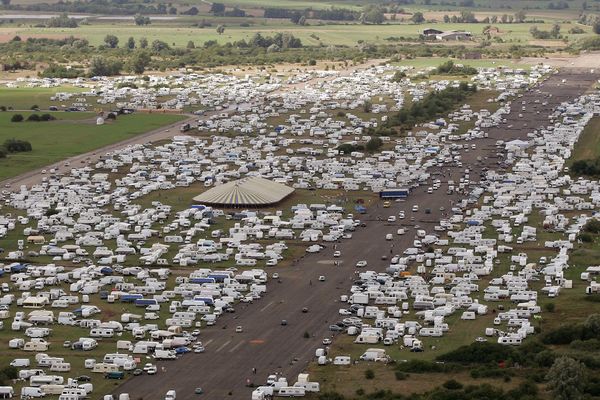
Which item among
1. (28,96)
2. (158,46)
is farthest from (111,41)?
(28,96)

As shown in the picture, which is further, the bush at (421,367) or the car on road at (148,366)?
the car on road at (148,366)

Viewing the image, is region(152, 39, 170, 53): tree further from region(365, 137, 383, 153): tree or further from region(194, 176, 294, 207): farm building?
region(194, 176, 294, 207): farm building

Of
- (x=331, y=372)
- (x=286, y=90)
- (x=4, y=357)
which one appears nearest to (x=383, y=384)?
(x=331, y=372)

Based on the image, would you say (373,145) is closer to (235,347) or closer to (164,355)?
(235,347)

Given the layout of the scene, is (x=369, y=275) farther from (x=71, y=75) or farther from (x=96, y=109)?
(x=71, y=75)

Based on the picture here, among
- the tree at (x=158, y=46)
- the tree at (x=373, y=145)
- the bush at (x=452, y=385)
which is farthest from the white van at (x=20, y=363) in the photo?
the tree at (x=158, y=46)

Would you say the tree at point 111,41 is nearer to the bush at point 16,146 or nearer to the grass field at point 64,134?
the grass field at point 64,134
